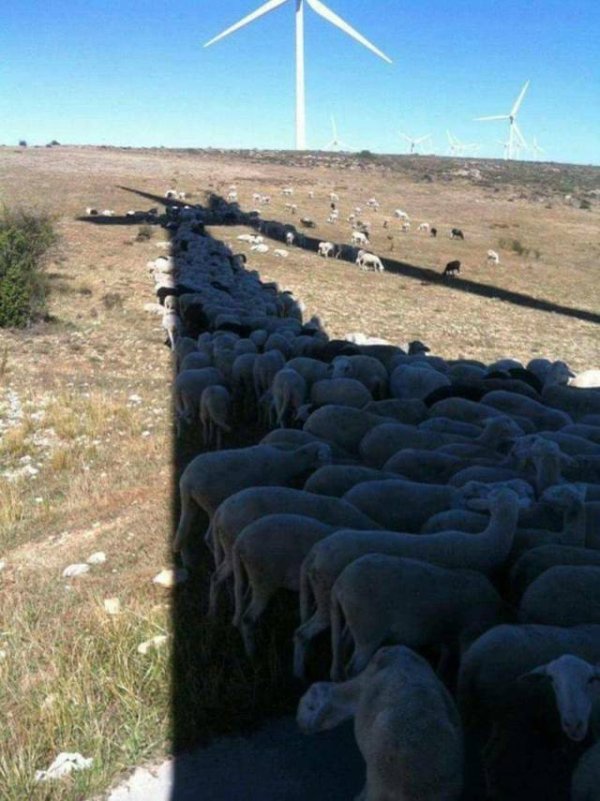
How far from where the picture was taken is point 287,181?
7650cm

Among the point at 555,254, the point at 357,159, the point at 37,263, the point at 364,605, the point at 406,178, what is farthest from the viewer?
the point at 357,159

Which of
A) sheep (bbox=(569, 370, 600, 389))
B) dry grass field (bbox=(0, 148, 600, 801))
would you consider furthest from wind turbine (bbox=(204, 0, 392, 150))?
sheep (bbox=(569, 370, 600, 389))

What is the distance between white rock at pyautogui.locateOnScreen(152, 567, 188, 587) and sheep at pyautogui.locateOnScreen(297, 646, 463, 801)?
298 cm

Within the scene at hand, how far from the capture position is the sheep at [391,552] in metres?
5.35

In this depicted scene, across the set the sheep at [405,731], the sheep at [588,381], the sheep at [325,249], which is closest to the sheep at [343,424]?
the sheep at [405,731]

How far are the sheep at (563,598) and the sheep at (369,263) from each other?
27.4 metres

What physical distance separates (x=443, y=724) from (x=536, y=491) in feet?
12.1

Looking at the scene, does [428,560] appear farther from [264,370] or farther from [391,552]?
[264,370]

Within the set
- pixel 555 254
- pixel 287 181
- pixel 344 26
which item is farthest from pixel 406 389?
pixel 287 181

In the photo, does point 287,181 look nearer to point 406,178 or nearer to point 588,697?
point 406,178

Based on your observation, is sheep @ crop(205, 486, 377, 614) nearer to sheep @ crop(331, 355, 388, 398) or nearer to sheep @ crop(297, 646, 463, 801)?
sheep @ crop(297, 646, 463, 801)

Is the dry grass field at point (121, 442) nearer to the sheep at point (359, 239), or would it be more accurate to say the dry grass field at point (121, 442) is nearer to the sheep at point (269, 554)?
the sheep at point (269, 554)

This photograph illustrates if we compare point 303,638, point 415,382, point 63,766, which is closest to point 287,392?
point 415,382

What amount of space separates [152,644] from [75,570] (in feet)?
6.83
